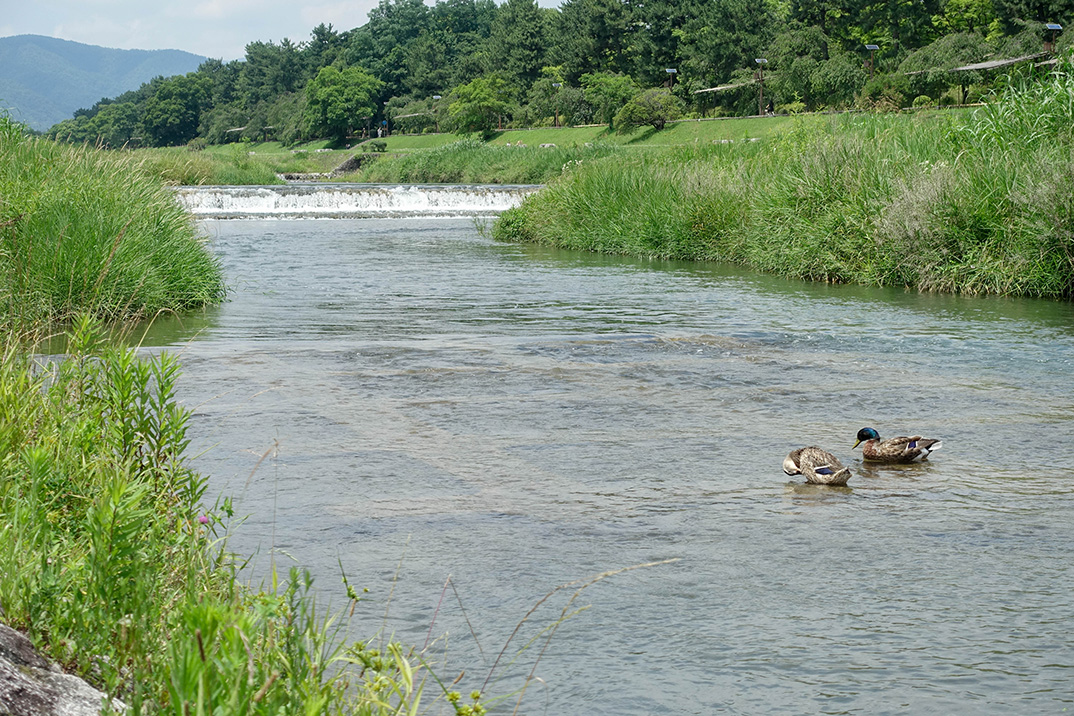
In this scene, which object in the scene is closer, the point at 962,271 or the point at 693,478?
the point at 693,478

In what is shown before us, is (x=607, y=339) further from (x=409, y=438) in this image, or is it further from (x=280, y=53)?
(x=280, y=53)

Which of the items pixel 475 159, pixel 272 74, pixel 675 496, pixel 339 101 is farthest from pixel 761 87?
pixel 272 74

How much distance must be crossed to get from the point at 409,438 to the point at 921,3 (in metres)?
66.1

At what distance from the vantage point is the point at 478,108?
9419cm

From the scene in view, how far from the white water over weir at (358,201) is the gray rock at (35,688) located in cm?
3355

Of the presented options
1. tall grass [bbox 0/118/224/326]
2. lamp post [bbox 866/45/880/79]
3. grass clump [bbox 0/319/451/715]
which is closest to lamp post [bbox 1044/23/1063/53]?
lamp post [bbox 866/45/880/79]

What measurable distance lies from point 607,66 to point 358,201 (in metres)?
59.0

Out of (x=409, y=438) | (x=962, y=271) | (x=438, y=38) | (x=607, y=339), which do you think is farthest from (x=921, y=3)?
(x=438, y=38)

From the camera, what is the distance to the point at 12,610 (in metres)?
2.97

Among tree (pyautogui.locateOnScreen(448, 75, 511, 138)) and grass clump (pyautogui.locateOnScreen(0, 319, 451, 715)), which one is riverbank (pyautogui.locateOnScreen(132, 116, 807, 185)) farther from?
grass clump (pyautogui.locateOnScreen(0, 319, 451, 715))

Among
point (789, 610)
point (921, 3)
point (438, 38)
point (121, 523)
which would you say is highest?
point (438, 38)

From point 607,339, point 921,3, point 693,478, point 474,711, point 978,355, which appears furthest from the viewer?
→ point 921,3

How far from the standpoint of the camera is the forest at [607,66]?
56438 millimetres

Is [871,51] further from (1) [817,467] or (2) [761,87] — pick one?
(1) [817,467]
